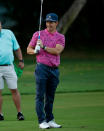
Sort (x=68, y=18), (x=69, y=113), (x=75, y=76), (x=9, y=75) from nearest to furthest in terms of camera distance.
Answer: (x=9, y=75) < (x=69, y=113) < (x=75, y=76) < (x=68, y=18)

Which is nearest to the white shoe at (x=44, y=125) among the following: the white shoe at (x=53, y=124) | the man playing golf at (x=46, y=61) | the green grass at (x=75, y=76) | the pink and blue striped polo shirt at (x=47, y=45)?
the man playing golf at (x=46, y=61)

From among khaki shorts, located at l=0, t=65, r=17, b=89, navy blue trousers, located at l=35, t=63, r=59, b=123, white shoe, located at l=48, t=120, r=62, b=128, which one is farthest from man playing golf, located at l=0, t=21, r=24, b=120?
navy blue trousers, located at l=35, t=63, r=59, b=123

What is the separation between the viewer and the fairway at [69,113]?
9758mm

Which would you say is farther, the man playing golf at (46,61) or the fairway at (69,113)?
the fairway at (69,113)

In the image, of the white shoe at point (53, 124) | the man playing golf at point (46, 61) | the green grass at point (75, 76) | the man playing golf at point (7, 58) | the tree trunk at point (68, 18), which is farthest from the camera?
the tree trunk at point (68, 18)

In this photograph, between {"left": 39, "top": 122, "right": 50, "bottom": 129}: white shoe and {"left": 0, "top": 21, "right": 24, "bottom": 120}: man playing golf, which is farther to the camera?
{"left": 0, "top": 21, "right": 24, "bottom": 120}: man playing golf

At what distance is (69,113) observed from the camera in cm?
1157

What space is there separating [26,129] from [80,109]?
2.90 metres

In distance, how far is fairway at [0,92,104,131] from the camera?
9758mm

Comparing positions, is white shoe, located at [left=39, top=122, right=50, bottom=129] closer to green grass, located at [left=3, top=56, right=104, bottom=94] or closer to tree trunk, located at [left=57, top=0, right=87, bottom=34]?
green grass, located at [left=3, top=56, right=104, bottom=94]

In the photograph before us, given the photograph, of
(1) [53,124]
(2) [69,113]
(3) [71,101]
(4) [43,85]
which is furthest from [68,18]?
(4) [43,85]

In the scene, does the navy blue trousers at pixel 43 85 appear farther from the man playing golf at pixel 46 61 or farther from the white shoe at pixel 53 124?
the white shoe at pixel 53 124

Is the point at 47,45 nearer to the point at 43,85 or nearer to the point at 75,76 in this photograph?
the point at 43,85

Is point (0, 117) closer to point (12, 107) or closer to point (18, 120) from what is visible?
point (18, 120)
